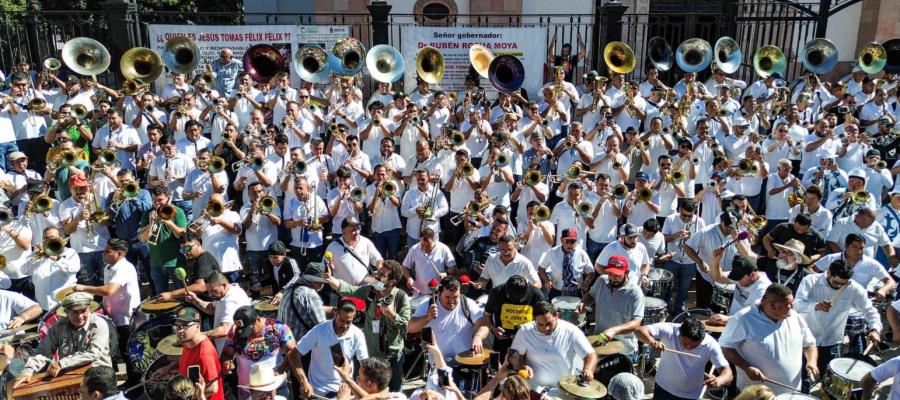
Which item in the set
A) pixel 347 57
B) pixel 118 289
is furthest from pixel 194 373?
pixel 347 57

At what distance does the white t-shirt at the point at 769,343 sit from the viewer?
225 inches

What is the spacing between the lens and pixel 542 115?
40.7ft

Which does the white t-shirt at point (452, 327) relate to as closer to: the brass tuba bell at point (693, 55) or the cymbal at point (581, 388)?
the cymbal at point (581, 388)

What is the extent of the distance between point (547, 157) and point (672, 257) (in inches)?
124

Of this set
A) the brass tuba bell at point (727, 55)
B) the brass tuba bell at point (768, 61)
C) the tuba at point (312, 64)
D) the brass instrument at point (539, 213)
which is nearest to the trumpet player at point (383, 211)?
the brass instrument at point (539, 213)

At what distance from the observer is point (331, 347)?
595cm

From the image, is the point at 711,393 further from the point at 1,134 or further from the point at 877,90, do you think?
the point at 1,134

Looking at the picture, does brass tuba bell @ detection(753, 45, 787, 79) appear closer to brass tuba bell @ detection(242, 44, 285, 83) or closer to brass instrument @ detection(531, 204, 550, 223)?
brass instrument @ detection(531, 204, 550, 223)

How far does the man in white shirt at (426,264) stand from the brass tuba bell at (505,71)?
5.87 meters

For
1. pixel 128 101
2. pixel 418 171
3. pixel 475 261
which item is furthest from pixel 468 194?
pixel 128 101

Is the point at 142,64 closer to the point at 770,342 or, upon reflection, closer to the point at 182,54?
the point at 182,54

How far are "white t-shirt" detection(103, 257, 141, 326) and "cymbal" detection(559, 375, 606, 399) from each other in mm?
4377

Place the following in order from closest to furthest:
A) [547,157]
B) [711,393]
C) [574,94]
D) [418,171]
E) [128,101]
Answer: [711,393] < [418,171] < [547,157] < [128,101] < [574,94]

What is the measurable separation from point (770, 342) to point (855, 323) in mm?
1629
